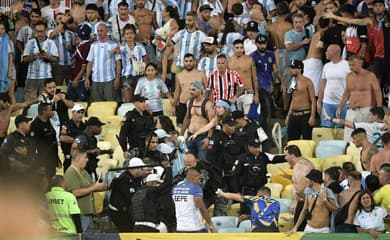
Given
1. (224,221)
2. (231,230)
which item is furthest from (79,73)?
(231,230)

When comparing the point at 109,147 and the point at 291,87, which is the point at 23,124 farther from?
the point at 291,87

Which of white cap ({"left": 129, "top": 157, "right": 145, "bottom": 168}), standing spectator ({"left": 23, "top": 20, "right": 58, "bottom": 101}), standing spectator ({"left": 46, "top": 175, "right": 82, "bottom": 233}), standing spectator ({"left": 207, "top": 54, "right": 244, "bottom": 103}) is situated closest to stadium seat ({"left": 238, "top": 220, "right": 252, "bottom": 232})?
white cap ({"left": 129, "top": 157, "right": 145, "bottom": 168})

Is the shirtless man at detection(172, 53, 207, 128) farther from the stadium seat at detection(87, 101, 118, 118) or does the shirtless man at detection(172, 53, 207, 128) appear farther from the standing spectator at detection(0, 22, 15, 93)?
the standing spectator at detection(0, 22, 15, 93)

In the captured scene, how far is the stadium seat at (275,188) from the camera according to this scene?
1366 centimetres

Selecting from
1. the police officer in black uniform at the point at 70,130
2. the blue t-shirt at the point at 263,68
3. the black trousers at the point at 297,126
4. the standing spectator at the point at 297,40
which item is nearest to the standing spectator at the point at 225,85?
the blue t-shirt at the point at 263,68

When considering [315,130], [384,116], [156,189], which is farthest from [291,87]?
[156,189]

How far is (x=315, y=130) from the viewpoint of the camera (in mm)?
15742

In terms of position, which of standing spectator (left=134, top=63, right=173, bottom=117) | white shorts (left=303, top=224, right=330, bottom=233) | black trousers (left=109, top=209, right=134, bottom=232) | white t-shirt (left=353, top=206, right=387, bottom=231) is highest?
standing spectator (left=134, top=63, right=173, bottom=117)

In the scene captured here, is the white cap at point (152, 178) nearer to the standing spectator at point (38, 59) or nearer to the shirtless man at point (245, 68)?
the shirtless man at point (245, 68)

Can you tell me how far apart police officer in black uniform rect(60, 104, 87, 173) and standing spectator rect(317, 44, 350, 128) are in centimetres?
381

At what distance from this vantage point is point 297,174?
1306 cm

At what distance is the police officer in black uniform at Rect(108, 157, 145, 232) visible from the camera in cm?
1277

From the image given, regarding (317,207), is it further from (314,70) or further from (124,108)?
(124,108)

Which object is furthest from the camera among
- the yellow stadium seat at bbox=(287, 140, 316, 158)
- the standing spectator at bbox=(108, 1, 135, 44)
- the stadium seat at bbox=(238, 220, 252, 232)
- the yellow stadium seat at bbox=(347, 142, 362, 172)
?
the standing spectator at bbox=(108, 1, 135, 44)
